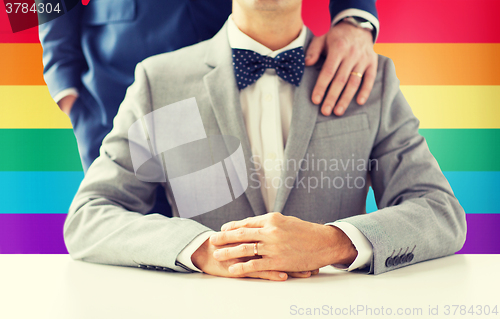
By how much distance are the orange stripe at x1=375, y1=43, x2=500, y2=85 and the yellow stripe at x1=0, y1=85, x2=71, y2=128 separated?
6.12 ft

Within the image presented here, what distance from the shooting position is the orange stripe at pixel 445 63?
2088 millimetres

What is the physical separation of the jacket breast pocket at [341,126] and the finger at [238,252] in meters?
0.47

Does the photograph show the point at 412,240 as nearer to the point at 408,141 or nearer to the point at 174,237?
the point at 408,141

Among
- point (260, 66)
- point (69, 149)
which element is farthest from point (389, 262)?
point (69, 149)

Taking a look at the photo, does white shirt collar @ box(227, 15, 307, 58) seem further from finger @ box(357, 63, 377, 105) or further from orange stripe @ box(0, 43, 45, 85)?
orange stripe @ box(0, 43, 45, 85)

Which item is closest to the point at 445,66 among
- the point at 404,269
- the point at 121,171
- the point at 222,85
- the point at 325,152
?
the point at 325,152

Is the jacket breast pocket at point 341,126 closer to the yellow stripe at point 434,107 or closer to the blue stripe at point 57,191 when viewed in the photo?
the yellow stripe at point 434,107

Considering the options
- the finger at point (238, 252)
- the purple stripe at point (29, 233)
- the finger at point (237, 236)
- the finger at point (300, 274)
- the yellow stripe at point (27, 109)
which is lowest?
the purple stripe at point (29, 233)

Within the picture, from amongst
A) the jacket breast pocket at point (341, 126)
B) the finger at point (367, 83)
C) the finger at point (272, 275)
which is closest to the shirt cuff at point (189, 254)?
the finger at point (272, 275)

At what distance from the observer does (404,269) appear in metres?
0.80

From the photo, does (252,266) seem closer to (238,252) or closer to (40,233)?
(238,252)

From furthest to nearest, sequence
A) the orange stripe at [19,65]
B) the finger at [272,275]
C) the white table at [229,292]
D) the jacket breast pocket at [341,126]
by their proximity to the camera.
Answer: the orange stripe at [19,65]
the jacket breast pocket at [341,126]
the finger at [272,275]
the white table at [229,292]

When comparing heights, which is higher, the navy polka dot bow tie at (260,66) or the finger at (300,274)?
the navy polka dot bow tie at (260,66)

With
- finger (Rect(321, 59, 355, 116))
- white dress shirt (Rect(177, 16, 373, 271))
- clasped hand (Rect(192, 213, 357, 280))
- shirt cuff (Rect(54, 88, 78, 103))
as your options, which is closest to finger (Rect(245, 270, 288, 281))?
clasped hand (Rect(192, 213, 357, 280))
